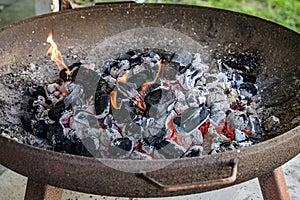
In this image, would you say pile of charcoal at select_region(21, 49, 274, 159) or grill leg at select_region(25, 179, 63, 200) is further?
pile of charcoal at select_region(21, 49, 274, 159)

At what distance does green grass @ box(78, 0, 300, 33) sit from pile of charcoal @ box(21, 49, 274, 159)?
6.89 ft

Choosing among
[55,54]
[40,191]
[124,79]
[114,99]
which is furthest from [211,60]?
[40,191]

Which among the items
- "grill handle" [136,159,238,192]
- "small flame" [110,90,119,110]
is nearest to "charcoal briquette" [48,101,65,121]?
"small flame" [110,90,119,110]

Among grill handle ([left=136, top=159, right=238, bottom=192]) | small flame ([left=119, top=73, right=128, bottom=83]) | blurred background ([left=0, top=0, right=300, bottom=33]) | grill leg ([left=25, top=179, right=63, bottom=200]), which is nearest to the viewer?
grill handle ([left=136, top=159, right=238, bottom=192])

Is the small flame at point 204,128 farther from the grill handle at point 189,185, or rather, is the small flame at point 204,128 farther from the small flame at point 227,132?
the grill handle at point 189,185

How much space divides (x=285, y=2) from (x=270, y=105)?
2.67 meters

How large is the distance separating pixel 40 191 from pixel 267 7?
328 cm

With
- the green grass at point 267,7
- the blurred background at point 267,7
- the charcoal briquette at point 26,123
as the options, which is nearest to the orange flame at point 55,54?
the charcoal briquette at point 26,123

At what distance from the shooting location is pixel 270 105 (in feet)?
6.28

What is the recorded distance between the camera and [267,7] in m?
4.33

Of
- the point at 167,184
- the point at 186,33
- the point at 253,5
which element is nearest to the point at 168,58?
the point at 186,33

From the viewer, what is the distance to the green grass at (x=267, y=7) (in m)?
4.08

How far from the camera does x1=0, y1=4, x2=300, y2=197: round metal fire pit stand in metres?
1.28

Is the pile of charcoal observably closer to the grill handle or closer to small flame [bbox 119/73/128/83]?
small flame [bbox 119/73/128/83]
